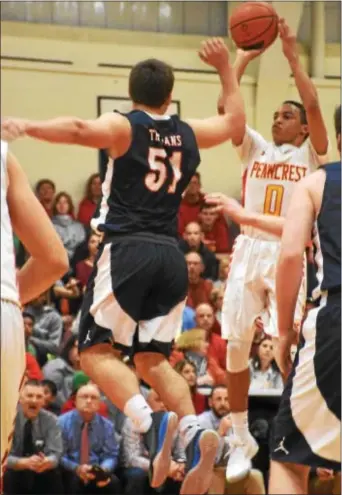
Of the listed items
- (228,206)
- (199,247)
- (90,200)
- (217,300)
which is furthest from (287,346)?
(90,200)

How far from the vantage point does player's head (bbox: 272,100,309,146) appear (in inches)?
324

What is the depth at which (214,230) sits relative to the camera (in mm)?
14875

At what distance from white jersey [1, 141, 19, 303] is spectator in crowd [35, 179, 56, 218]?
32.6 ft

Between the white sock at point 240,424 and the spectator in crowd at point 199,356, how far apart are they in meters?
2.64

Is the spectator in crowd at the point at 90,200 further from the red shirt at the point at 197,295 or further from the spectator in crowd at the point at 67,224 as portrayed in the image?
the red shirt at the point at 197,295

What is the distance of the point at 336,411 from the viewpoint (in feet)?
15.5

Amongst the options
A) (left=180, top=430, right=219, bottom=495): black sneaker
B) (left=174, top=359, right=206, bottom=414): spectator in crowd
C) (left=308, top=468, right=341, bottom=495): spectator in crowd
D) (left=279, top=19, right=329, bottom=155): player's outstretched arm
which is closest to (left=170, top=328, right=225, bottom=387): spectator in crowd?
(left=174, top=359, right=206, bottom=414): spectator in crowd

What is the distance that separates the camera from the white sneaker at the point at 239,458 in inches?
309

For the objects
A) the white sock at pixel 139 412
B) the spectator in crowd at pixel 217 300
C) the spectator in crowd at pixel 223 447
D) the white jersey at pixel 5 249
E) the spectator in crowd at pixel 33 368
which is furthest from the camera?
the spectator in crowd at pixel 217 300

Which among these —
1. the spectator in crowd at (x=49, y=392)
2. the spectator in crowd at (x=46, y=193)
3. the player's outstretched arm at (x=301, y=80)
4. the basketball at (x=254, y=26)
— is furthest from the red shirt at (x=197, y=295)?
the basketball at (x=254, y=26)

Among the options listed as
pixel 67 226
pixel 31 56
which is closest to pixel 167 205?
pixel 67 226

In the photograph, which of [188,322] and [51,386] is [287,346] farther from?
[188,322]

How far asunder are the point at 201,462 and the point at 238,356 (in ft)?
6.44

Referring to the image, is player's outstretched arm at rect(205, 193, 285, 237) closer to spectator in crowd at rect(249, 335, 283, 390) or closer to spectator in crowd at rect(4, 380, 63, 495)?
spectator in crowd at rect(4, 380, 63, 495)
